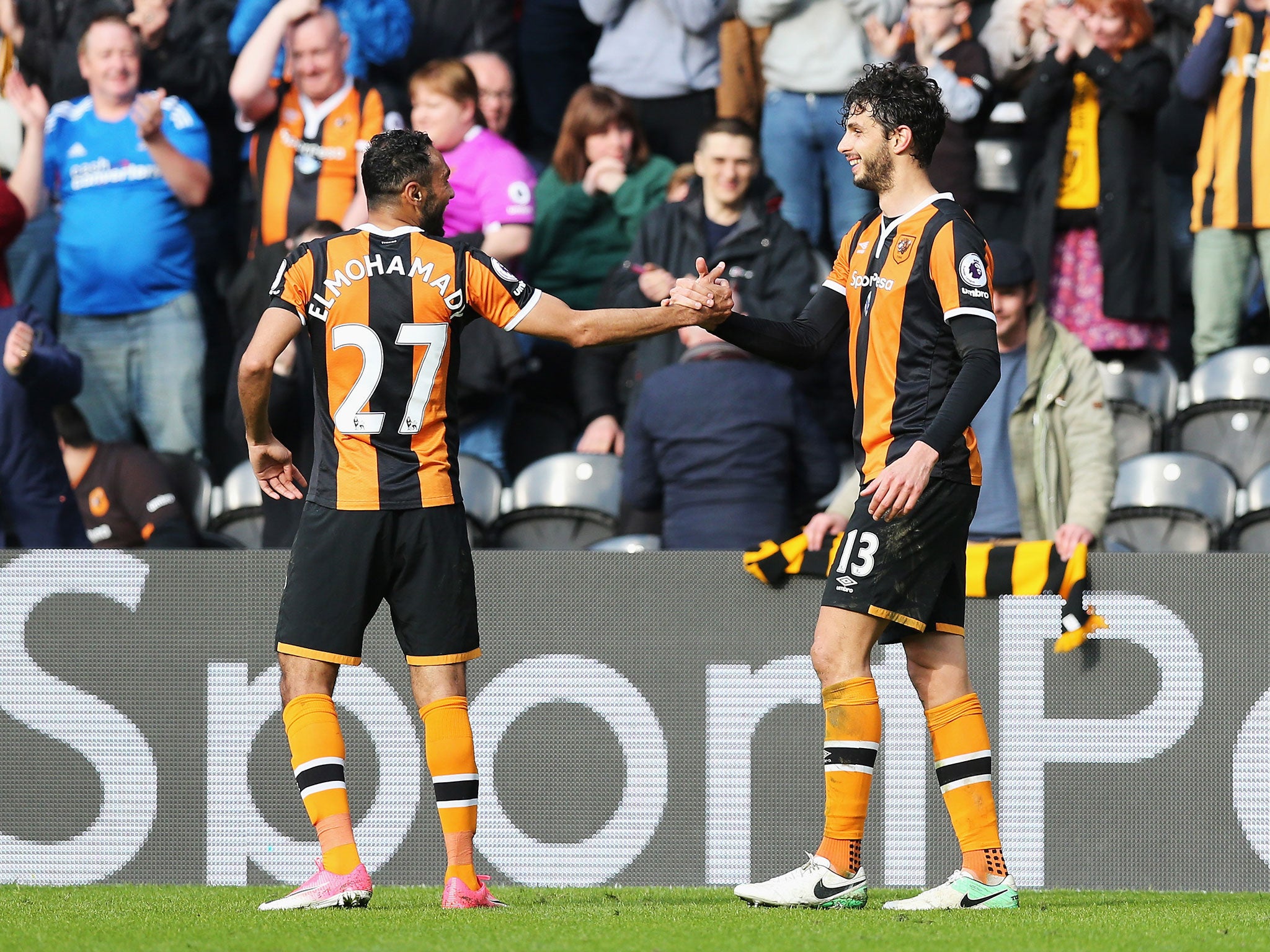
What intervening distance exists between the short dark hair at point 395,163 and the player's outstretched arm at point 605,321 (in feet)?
1.57

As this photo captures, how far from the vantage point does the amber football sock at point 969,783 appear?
455cm

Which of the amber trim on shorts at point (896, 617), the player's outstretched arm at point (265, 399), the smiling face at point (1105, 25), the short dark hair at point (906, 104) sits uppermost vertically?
the smiling face at point (1105, 25)

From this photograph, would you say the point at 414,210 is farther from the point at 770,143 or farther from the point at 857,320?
the point at 770,143

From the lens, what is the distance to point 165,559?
19.2 ft

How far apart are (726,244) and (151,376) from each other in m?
2.94

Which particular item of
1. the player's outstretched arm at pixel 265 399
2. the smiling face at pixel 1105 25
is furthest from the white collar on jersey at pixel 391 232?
the smiling face at pixel 1105 25

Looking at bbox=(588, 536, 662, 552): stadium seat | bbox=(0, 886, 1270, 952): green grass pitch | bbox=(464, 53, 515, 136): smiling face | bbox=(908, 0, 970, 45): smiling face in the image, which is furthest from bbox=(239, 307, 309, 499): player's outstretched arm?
bbox=(908, 0, 970, 45): smiling face

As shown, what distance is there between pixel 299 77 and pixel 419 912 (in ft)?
17.6

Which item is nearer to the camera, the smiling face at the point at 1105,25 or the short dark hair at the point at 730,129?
the short dark hair at the point at 730,129

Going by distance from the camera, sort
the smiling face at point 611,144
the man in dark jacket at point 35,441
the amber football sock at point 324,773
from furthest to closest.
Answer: the smiling face at point 611,144 → the man in dark jacket at point 35,441 → the amber football sock at point 324,773

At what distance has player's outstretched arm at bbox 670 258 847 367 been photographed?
4.71 m

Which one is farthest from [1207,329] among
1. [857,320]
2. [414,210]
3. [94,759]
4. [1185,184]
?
[94,759]

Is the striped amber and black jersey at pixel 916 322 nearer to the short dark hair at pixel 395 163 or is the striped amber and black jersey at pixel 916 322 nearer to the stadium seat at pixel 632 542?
the short dark hair at pixel 395 163

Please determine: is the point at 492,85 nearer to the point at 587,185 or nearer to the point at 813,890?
the point at 587,185
